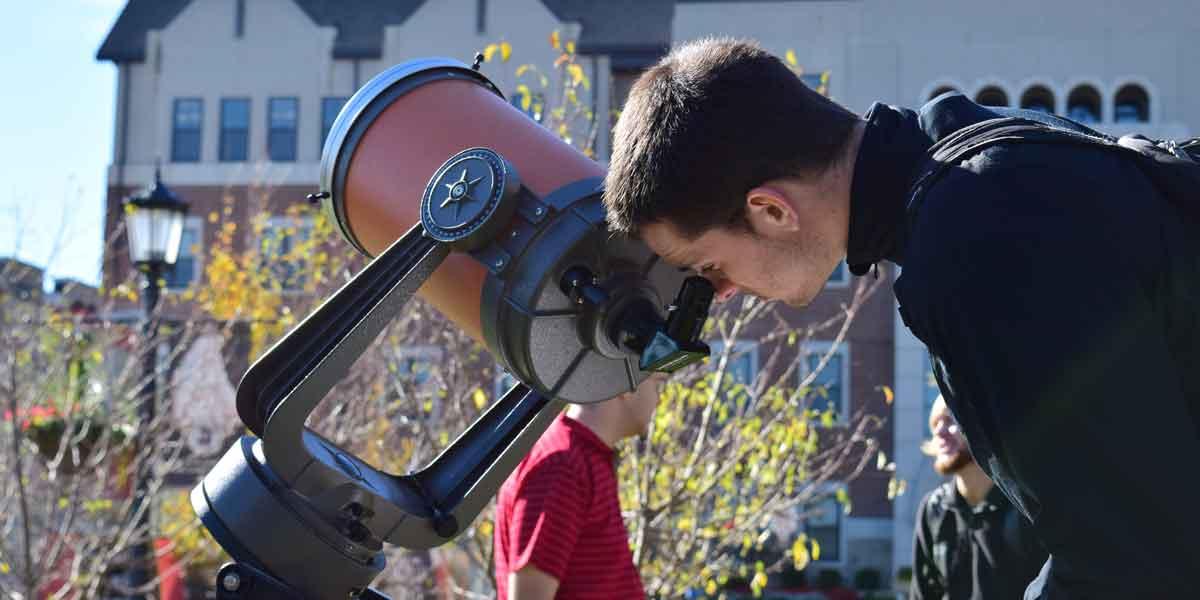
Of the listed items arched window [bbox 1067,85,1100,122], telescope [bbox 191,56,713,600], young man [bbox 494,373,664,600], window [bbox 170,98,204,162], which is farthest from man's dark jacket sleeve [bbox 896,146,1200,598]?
window [bbox 170,98,204,162]

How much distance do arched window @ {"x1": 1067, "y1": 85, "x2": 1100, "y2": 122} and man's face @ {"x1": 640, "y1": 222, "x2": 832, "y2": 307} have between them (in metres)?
23.3

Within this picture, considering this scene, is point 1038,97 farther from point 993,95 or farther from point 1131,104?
point 1131,104

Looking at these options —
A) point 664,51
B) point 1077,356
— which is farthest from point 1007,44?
point 1077,356

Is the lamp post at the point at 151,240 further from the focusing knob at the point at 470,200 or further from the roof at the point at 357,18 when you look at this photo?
the roof at the point at 357,18

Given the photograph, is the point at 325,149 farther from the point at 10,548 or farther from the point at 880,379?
the point at 880,379

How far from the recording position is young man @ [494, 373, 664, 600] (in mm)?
3600

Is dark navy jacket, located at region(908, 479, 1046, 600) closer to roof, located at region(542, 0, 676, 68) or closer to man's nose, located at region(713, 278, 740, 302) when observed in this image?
man's nose, located at region(713, 278, 740, 302)

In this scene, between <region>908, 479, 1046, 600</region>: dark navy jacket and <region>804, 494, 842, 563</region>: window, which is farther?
<region>804, 494, 842, 563</region>: window

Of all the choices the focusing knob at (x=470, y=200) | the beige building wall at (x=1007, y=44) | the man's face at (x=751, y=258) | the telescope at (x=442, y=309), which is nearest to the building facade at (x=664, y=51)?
the beige building wall at (x=1007, y=44)

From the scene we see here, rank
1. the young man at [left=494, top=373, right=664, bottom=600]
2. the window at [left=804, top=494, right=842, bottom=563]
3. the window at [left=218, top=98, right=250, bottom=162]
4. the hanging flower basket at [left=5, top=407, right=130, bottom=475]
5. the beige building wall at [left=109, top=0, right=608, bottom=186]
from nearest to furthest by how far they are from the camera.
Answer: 1. the young man at [left=494, top=373, right=664, bottom=600]
2. the hanging flower basket at [left=5, top=407, right=130, bottom=475]
3. the window at [left=804, top=494, right=842, bottom=563]
4. the beige building wall at [left=109, top=0, right=608, bottom=186]
5. the window at [left=218, top=98, right=250, bottom=162]

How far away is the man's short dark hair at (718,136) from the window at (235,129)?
2661cm

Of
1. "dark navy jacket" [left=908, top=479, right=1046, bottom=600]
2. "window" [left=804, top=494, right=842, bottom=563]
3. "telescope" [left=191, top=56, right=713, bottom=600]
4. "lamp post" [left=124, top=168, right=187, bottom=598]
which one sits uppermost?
"telescope" [left=191, top=56, right=713, bottom=600]

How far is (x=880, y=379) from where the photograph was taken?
79.8 ft

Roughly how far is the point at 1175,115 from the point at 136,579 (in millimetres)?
20196
